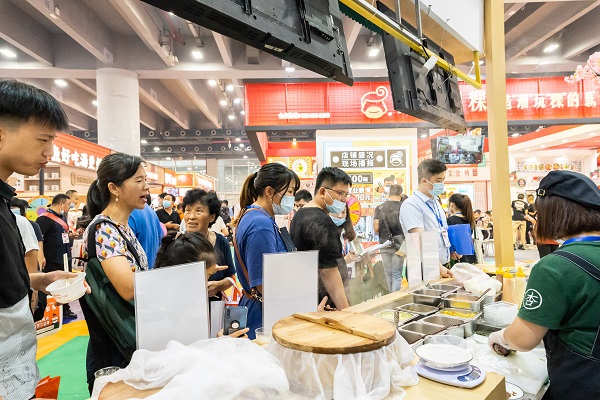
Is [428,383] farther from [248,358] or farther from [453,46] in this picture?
[453,46]

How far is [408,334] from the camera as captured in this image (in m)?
1.57

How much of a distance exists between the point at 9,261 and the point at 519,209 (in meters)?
11.7

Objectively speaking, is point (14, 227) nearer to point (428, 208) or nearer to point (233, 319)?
point (233, 319)

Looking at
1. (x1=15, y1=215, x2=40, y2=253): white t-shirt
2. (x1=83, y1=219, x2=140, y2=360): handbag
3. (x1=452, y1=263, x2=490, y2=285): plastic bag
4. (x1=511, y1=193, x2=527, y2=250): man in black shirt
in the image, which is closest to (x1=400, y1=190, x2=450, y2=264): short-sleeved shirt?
(x1=452, y1=263, x2=490, y2=285): plastic bag

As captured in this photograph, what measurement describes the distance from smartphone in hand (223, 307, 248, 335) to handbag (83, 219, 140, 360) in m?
0.34

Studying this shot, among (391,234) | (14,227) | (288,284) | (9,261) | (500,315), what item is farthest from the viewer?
(391,234)

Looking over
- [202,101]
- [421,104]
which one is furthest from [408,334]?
[202,101]

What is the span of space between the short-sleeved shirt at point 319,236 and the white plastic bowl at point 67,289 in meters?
1.24

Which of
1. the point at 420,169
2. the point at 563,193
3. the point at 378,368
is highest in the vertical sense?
the point at 420,169

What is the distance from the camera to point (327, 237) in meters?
2.20

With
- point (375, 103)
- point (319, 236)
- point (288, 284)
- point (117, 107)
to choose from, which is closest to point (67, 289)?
point (288, 284)

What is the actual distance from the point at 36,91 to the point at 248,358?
102 cm

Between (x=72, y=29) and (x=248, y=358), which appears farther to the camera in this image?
(x=72, y=29)

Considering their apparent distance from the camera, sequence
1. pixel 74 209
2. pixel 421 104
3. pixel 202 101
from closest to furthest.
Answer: pixel 421 104 → pixel 74 209 → pixel 202 101
